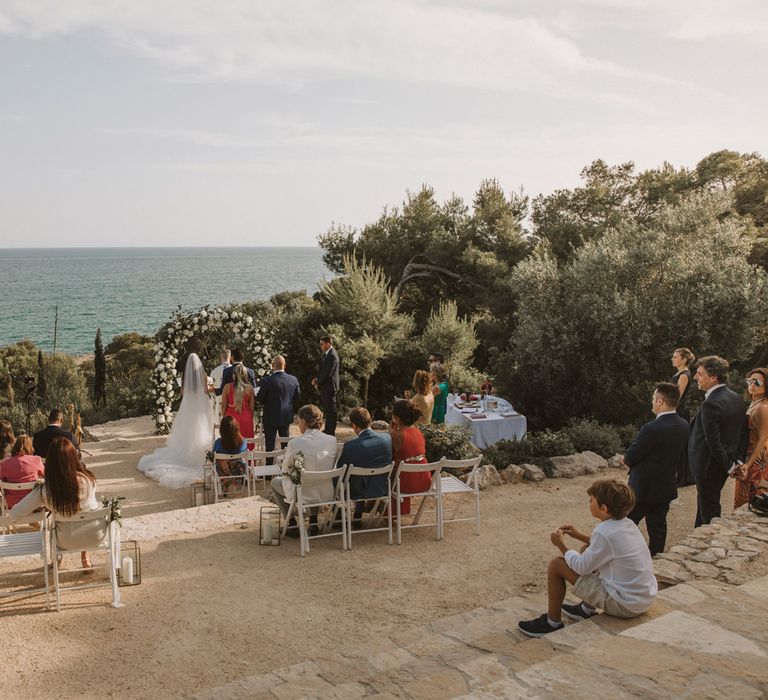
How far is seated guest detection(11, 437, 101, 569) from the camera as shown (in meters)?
5.25

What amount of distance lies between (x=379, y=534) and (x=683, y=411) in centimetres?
442

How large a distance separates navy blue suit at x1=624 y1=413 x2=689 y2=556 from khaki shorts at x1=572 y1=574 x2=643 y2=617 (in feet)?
5.31

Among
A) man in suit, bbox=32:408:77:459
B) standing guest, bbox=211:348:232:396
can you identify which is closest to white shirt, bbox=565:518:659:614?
man in suit, bbox=32:408:77:459

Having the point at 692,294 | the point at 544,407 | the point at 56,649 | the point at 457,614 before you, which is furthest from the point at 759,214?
the point at 56,649

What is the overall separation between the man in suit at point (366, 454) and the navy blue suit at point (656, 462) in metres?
2.31

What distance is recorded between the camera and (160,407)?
12.7 metres

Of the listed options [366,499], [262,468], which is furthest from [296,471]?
[262,468]

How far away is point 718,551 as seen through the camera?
554 cm

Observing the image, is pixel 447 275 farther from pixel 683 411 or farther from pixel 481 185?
pixel 683 411

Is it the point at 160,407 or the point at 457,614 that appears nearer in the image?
the point at 457,614

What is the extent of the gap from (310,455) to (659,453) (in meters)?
3.22

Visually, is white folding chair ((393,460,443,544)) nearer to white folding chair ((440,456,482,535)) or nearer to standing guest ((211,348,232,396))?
white folding chair ((440,456,482,535))

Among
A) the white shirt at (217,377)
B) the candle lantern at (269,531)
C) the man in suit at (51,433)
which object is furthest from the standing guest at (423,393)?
the man in suit at (51,433)

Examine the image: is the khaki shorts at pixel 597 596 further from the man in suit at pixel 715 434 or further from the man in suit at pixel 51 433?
the man in suit at pixel 51 433
